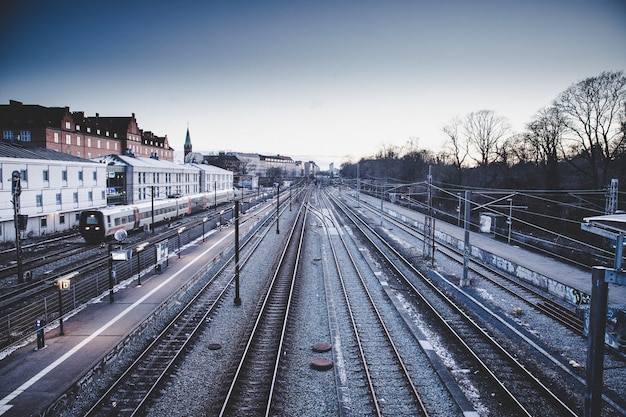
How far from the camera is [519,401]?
9.39 m

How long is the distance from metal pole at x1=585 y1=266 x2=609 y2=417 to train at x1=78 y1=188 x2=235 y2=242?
29.7m

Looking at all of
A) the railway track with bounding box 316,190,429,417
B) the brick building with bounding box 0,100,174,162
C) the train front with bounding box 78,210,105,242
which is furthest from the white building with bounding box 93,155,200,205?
the railway track with bounding box 316,190,429,417

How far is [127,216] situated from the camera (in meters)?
32.5

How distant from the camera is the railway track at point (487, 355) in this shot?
9.25 metres

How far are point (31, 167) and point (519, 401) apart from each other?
3597cm

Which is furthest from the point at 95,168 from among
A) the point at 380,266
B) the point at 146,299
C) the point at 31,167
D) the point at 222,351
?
the point at 222,351

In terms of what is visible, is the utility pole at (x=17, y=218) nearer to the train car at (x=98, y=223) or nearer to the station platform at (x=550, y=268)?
the train car at (x=98, y=223)

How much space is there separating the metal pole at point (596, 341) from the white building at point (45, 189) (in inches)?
1269

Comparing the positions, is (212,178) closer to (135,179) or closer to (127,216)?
(135,179)

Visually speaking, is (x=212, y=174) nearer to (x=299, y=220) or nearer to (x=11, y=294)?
(x=299, y=220)

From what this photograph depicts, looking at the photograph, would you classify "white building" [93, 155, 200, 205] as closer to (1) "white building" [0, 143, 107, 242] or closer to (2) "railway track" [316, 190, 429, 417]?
(1) "white building" [0, 143, 107, 242]

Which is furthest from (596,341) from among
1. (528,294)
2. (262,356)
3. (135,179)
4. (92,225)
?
(135,179)

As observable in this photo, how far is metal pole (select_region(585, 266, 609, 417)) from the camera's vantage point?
18.9 ft

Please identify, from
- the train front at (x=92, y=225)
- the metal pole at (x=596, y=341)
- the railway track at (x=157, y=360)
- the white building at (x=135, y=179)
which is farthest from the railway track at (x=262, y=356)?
the white building at (x=135, y=179)
